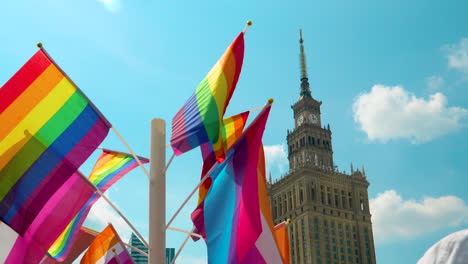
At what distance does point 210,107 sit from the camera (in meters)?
12.1

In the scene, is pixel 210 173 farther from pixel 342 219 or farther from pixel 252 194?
pixel 342 219

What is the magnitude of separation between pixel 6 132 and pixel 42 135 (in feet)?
2.35

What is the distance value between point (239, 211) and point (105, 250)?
20.7 feet

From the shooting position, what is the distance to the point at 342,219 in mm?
99938

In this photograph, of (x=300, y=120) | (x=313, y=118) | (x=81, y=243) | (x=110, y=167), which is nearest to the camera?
(x=110, y=167)

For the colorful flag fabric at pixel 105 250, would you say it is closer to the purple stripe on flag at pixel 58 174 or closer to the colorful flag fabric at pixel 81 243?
the colorful flag fabric at pixel 81 243

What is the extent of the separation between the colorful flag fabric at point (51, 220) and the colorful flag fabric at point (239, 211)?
8.44 feet

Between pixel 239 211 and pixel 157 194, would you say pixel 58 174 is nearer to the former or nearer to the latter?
pixel 157 194

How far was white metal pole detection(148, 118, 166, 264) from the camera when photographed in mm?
11258

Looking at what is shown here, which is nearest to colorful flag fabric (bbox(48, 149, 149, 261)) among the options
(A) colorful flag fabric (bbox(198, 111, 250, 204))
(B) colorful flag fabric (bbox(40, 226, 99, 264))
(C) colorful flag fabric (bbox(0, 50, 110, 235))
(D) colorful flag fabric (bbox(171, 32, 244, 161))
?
(A) colorful flag fabric (bbox(198, 111, 250, 204))

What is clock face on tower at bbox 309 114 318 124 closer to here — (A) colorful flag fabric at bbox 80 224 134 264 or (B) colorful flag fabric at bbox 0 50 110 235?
(A) colorful flag fabric at bbox 80 224 134 264

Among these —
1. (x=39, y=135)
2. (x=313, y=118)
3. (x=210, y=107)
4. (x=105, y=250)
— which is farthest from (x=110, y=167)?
(x=313, y=118)

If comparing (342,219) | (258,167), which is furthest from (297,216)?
(258,167)

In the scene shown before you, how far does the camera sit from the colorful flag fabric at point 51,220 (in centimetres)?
1140
